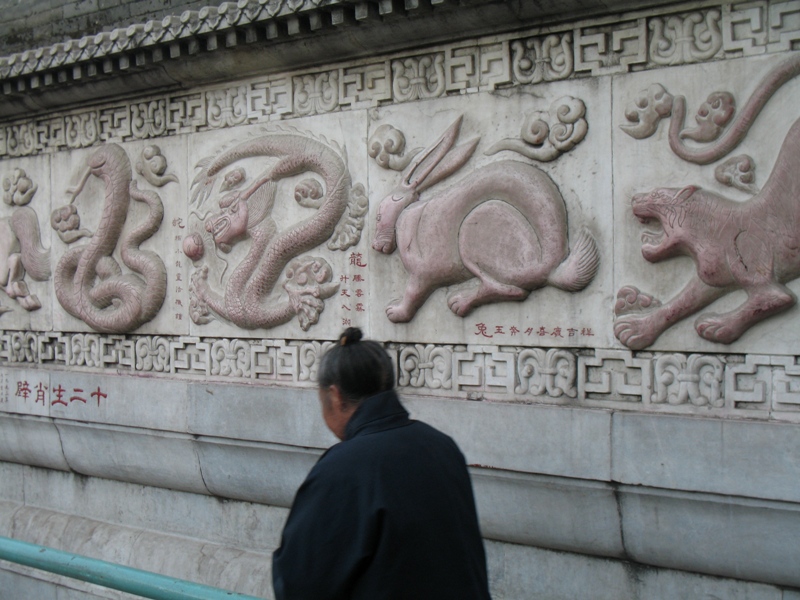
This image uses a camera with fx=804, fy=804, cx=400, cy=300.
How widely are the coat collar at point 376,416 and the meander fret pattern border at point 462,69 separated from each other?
2354 millimetres

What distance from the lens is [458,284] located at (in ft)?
13.5

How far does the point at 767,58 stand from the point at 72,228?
14.9 ft

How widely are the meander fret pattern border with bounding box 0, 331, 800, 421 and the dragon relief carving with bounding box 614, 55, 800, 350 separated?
156mm

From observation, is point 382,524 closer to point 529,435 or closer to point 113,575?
point 113,575

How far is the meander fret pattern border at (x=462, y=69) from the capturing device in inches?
136

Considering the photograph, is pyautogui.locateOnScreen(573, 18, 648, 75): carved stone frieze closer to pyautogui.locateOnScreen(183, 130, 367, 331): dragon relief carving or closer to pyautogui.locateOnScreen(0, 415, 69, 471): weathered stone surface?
pyautogui.locateOnScreen(183, 130, 367, 331): dragon relief carving

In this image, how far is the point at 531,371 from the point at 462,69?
1580 millimetres

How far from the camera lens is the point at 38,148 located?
5973mm

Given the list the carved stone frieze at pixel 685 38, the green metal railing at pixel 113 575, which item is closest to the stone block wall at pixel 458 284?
the carved stone frieze at pixel 685 38

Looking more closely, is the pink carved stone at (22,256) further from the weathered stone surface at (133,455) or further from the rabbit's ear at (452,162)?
the rabbit's ear at (452,162)

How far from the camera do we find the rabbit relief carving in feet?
12.5

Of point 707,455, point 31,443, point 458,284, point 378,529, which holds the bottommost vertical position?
point 31,443

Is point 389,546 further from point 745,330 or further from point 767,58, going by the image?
point 767,58

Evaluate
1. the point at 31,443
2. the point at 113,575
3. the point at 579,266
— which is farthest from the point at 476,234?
the point at 31,443
